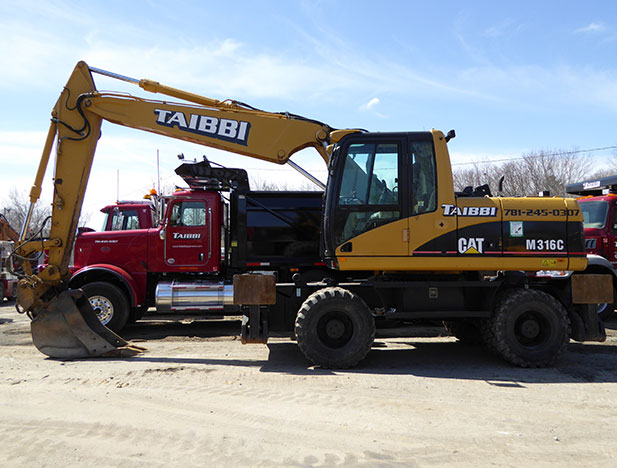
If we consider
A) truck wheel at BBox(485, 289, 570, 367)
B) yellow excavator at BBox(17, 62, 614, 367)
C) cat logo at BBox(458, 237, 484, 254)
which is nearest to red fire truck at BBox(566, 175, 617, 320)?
yellow excavator at BBox(17, 62, 614, 367)

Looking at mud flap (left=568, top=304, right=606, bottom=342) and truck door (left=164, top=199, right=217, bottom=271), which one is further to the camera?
truck door (left=164, top=199, right=217, bottom=271)

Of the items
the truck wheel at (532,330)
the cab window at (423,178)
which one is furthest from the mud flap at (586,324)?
the cab window at (423,178)

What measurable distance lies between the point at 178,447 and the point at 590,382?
513cm

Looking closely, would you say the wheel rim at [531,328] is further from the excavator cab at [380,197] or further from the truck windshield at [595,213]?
the truck windshield at [595,213]

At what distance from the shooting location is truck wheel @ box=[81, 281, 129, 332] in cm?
898

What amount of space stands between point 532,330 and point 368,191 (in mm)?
3111

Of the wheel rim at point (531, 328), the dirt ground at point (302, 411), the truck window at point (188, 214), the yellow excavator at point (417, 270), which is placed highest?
the truck window at point (188, 214)

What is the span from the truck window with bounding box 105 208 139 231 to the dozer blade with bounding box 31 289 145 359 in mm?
3412

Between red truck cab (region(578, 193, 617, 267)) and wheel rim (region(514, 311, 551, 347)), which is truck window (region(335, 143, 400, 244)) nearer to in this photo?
wheel rim (region(514, 311, 551, 347))

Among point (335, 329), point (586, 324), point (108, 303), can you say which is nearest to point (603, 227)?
point (586, 324)

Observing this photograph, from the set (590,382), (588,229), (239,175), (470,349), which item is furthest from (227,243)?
(588,229)

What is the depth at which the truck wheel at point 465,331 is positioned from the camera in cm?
784

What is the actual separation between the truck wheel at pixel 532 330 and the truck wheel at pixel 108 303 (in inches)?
264

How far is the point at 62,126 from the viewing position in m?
7.84
